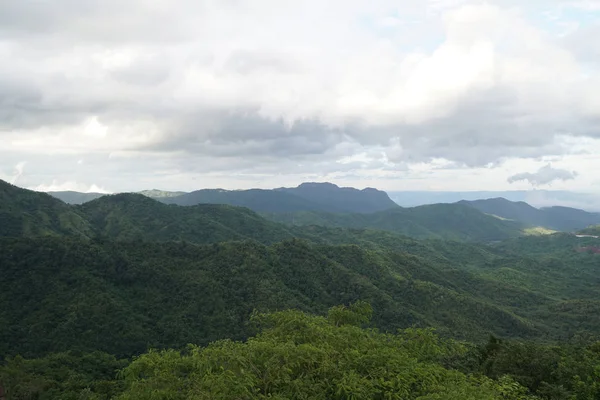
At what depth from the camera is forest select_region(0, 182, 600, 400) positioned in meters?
24.4

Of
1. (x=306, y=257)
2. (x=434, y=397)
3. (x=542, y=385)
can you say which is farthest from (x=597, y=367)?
(x=306, y=257)

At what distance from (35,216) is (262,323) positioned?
165283 mm

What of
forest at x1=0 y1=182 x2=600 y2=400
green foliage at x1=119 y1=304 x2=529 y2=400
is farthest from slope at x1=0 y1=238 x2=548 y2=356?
green foliage at x1=119 y1=304 x2=529 y2=400

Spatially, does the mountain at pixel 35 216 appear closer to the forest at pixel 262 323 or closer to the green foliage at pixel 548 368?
the forest at pixel 262 323

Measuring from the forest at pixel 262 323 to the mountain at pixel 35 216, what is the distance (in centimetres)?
91

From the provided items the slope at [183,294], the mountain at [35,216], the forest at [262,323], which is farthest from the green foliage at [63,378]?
the mountain at [35,216]

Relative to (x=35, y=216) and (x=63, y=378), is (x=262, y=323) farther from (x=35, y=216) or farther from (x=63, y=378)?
(x=35, y=216)

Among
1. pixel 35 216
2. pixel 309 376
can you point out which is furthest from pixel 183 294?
pixel 35 216

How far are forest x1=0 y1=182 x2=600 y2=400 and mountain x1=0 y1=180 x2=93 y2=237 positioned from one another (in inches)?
35.9

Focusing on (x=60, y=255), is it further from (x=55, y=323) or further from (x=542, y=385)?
(x=542, y=385)

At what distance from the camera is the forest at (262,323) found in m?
24.4

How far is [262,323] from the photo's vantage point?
43.9m

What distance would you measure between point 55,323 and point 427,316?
9836 cm

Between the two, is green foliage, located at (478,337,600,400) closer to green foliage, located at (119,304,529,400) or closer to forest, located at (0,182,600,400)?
forest, located at (0,182,600,400)
